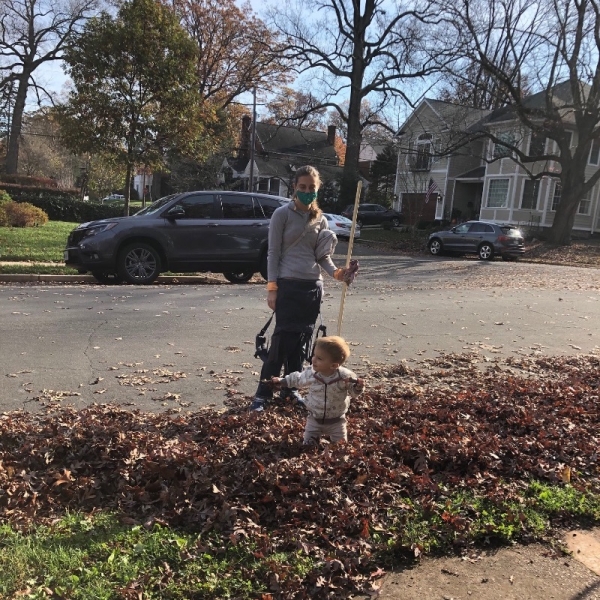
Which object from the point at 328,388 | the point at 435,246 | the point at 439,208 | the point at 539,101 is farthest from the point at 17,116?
the point at 328,388

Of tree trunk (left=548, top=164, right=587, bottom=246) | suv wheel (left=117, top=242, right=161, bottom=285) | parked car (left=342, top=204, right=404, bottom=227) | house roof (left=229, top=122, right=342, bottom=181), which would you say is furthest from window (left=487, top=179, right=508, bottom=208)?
suv wheel (left=117, top=242, right=161, bottom=285)

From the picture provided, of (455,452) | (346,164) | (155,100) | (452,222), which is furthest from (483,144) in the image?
(455,452)

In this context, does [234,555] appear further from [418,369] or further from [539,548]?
[418,369]

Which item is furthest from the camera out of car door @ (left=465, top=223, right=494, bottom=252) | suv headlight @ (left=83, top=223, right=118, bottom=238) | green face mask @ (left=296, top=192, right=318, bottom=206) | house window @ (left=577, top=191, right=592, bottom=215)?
house window @ (left=577, top=191, right=592, bottom=215)

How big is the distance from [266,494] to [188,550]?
0.62 meters

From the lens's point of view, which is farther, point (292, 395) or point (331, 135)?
point (331, 135)

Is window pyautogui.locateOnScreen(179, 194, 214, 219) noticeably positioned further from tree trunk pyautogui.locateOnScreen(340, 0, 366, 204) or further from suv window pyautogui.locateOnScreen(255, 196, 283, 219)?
tree trunk pyautogui.locateOnScreen(340, 0, 366, 204)

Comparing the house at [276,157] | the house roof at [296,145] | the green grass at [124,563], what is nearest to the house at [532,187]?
the house at [276,157]

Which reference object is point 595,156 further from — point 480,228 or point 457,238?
point 457,238

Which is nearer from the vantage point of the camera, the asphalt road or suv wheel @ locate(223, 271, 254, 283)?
the asphalt road

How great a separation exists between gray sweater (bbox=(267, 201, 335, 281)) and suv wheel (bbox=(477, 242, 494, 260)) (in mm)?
20891

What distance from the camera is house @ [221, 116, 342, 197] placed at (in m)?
54.2

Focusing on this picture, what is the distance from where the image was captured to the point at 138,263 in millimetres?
11508

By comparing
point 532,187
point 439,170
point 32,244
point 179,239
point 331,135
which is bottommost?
point 32,244
